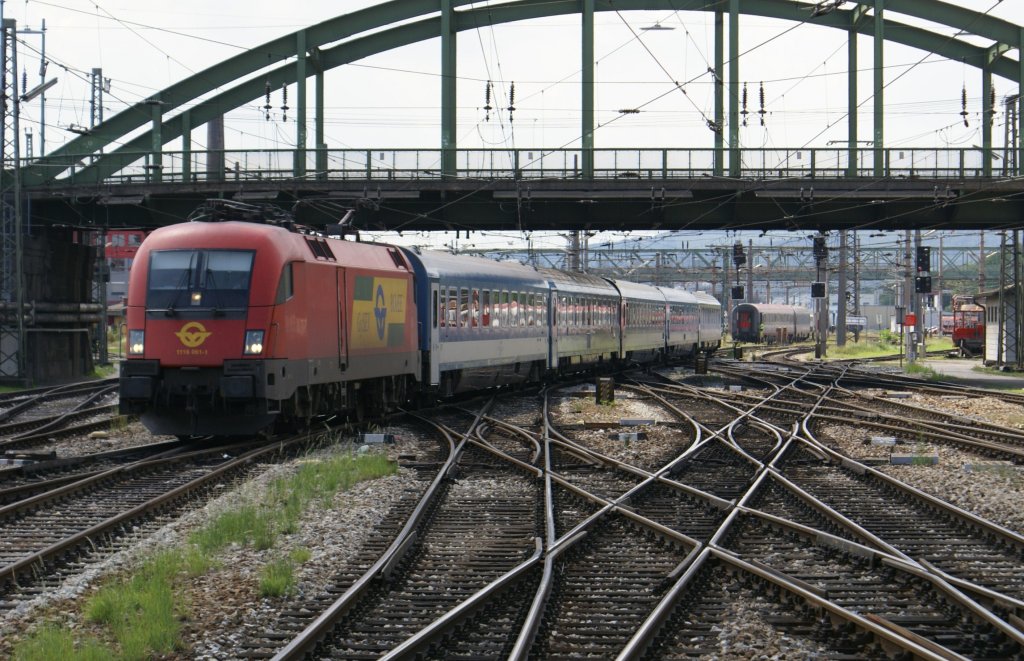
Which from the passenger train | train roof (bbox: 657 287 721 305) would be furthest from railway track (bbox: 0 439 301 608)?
train roof (bbox: 657 287 721 305)

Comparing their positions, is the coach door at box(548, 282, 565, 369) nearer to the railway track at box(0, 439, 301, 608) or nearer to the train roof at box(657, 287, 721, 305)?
the railway track at box(0, 439, 301, 608)

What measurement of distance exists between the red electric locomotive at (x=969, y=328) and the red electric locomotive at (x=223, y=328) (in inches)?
1868

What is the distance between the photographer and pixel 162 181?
33375 millimetres

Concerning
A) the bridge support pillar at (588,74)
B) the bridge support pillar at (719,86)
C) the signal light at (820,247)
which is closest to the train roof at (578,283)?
the bridge support pillar at (588,74)

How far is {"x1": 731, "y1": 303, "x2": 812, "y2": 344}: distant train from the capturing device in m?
82.8

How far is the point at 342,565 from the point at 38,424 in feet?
42.9

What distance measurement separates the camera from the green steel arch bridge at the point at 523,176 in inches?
1275

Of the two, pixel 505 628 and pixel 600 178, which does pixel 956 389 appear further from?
pixel 505 628

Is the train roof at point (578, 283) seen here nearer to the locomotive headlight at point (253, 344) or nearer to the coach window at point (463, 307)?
the coach window at point (463, 307)

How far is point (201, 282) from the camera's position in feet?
50.6

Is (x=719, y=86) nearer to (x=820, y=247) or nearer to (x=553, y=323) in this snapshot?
(x=820, y=247)

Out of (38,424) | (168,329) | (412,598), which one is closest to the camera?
(412,598)

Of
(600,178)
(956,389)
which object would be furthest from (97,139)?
(956,389)

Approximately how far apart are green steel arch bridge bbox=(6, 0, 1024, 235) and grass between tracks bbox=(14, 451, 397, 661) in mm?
17652
